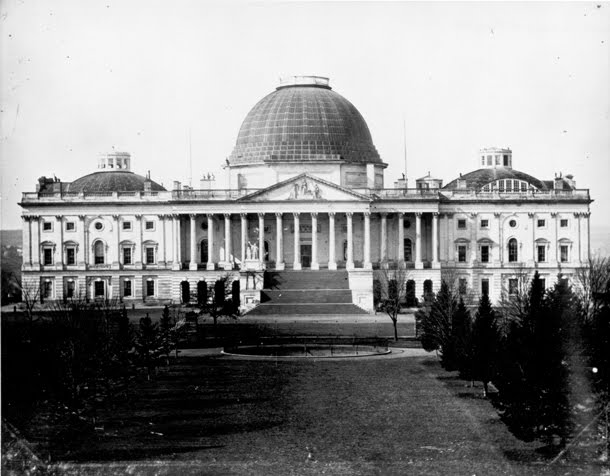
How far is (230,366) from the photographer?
46.2 meters

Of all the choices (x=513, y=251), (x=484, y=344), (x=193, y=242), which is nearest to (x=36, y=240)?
(x=193, y=242)

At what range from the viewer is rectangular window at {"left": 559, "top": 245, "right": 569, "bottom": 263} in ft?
323

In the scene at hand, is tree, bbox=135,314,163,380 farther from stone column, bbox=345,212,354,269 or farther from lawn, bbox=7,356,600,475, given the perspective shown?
stone column, bbox=345,212,354,269

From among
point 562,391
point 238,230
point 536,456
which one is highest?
point 238,230

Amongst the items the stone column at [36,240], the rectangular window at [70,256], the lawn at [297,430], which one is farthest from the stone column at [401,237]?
the lawn at [297,430]

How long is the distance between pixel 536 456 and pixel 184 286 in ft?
231

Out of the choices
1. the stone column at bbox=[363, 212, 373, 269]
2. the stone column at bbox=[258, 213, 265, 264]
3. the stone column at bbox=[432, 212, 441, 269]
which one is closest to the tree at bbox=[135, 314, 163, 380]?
the stone column at bbox=[258, 213, 265, 264]

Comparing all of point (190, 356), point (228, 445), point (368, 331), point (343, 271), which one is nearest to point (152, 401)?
point (228, 445)

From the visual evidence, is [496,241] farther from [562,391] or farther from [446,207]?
[562,391]

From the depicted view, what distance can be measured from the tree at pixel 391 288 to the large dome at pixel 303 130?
15785 millimetres

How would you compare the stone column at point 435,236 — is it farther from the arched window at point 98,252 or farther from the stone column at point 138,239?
the arched window at point 98,252

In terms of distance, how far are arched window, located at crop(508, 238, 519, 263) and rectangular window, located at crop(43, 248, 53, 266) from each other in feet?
149

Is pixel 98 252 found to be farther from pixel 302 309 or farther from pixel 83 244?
pixel 302 309

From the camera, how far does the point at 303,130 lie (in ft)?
337
